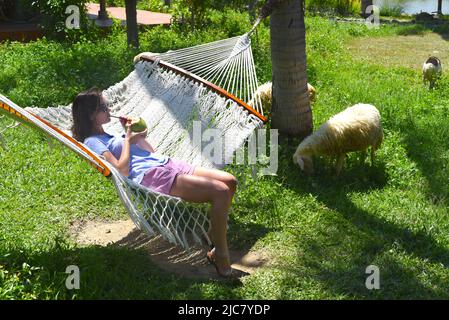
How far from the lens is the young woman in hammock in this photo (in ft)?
12.6

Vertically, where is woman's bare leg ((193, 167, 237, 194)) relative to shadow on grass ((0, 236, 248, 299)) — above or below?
above


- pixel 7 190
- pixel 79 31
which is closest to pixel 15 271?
pixel 7 190

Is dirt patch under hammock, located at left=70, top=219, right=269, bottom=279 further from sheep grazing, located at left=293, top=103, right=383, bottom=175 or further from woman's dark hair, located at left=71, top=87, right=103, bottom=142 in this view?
sheep grazing, located at left=293, top=103, right=383, bottom=175

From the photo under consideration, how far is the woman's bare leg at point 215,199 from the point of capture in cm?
382

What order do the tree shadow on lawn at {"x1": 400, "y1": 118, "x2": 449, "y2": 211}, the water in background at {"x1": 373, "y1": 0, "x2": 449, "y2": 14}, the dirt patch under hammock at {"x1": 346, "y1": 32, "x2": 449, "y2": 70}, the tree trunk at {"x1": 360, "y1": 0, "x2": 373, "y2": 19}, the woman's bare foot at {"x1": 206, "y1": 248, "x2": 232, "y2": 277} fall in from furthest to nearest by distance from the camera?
the water in background at {"x1": 373, "y1": 0, "x2": 449, "y2": 14}
the tree trunk at {"x1": 360, "y1": 0, "x2": 373, "y2": 19}
the dirt patch under hammock at {"x1": 346, "y1": 32, "x2": 449, "y2": 70}
the tree shadow on lawn at {"x1": 400, "y1": 118, "x2": 449, "y2": 211}
the woman's bare foot at {"x1": 206, "y1": 248, "x2": 232, "y2": 277}

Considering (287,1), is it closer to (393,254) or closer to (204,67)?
(204,67)

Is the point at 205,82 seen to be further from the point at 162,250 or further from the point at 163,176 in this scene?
the point at 162,250

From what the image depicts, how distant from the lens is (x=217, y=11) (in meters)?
13.6

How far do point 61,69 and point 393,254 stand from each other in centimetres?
506

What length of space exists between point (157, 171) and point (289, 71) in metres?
2.21

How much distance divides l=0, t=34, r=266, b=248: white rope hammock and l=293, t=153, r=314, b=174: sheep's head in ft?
2.20

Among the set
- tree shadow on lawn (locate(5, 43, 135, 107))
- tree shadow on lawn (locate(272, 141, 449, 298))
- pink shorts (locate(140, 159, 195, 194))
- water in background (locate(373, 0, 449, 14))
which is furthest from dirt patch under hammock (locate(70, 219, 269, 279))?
water in background (locate(373, 0, 449, 14))

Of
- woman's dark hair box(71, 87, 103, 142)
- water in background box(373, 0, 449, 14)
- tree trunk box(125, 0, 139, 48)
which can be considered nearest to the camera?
woman's dark hair box(71, 87, 103, 142)
